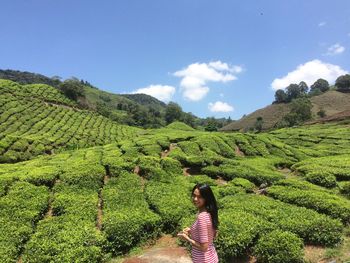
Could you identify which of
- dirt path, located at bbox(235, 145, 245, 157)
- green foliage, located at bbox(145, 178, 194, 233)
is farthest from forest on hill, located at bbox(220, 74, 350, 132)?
green foliage, located at bbox(145, 178, 194, 233)

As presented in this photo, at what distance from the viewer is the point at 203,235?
24.0 feet

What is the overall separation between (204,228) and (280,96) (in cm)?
17454

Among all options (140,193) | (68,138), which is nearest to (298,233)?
(140,193)

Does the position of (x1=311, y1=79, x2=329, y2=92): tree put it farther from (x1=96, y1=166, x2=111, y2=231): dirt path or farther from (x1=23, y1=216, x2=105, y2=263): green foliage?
(x1=23, y1=216, x2=105, y2=263): green foliage

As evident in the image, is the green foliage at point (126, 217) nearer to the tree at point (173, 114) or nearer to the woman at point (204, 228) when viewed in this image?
the woman at point (204, 228)

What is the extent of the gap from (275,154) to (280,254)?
20.8 meters

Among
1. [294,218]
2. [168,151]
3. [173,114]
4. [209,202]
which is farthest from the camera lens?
[173,114]

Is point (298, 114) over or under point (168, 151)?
over

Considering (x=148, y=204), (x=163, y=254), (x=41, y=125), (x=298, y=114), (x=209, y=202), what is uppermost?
(x=298, y=114)

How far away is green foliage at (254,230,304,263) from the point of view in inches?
468

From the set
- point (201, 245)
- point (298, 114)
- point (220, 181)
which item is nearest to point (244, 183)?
point (220, 181)

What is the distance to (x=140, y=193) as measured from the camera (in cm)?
1795

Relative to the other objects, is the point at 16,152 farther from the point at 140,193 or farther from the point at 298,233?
the point at 298,233

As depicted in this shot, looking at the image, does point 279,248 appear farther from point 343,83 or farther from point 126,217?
point 343,83
